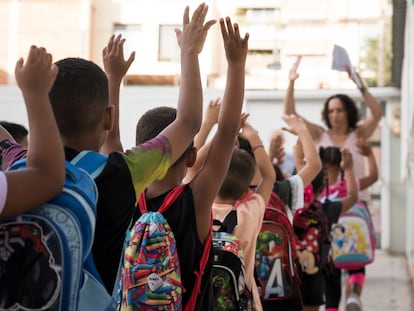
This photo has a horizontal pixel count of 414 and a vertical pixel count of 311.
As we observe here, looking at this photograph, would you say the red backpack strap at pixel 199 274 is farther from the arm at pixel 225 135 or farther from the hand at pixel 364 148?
the hand at pixel 364 148

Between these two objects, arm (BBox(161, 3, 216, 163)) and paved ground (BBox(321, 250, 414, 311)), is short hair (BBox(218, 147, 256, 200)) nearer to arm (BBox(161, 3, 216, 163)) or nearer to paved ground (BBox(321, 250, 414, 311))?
arm (BBox(161, 3, 216, 163))

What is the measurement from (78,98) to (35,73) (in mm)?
257

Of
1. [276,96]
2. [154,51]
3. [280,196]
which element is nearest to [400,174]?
[276,96]

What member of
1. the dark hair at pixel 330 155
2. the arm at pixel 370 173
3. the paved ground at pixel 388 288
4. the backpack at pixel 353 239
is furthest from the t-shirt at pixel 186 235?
the paved ground at pixel 388 288

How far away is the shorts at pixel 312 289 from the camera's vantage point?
18.7 ft

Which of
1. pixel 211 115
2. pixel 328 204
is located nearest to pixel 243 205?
pixel 211 115

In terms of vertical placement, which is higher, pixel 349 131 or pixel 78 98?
pixel 78 98

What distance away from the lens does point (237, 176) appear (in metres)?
3.84

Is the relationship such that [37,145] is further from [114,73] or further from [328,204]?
[328,204]

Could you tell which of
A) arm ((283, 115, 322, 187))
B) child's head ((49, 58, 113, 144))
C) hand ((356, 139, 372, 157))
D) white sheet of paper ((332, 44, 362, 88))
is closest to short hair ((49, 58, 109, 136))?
child's head ((49, 58, 113, 144))

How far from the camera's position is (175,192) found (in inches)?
114

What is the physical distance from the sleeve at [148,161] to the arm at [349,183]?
432 cm

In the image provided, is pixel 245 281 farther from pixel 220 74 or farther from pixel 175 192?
pixel 220 74

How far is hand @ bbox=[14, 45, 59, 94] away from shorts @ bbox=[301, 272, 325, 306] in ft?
12.9
